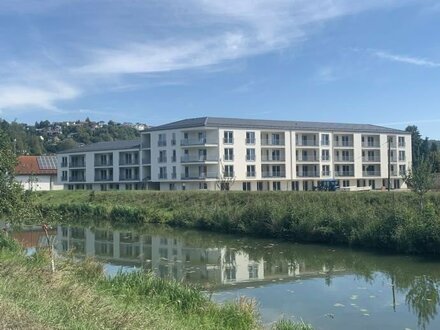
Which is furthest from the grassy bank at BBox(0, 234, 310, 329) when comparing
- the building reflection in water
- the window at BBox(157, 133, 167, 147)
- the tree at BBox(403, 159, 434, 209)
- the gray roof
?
the gray roof

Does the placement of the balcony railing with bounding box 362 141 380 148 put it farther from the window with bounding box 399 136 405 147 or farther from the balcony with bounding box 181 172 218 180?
the balcony with bounding box 181 172 218 180

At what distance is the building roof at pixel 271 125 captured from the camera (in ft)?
233

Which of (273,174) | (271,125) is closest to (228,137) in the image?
(271,125)

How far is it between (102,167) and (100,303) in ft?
244

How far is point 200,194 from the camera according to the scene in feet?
162

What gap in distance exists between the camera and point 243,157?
234 ft

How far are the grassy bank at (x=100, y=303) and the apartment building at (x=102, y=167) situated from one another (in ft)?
205

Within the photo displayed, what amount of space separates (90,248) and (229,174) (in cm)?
4063

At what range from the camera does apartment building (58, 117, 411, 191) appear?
2758 inches

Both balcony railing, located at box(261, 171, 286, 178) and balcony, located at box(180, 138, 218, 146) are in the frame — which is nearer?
balcony, located at box(180, 138, 218, 146)

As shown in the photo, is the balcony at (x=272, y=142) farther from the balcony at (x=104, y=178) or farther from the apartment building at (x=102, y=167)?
the balcony at (x=104, y=178)

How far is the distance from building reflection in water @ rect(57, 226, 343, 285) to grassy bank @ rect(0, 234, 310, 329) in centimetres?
561

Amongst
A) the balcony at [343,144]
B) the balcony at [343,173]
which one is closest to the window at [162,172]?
the balcony at [343,173]

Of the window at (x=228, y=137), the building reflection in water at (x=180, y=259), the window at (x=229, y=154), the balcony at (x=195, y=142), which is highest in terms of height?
the window at (x=228, y=137)
